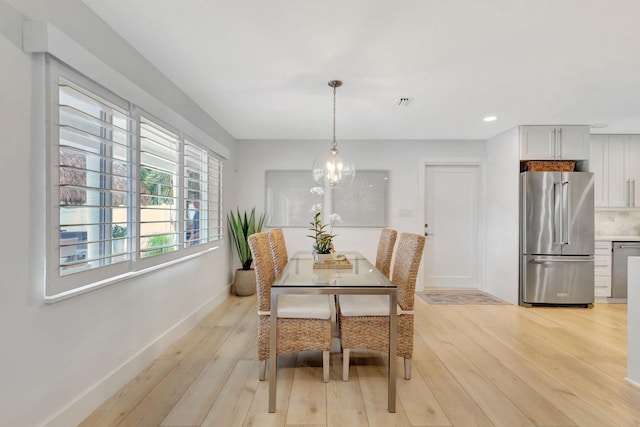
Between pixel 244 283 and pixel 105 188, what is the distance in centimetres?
271

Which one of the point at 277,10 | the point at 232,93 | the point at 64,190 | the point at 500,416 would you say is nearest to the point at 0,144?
the point at 64,190

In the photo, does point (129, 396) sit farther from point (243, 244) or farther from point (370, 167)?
point (370, 167)

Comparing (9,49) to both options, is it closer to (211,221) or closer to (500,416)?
(211,221)

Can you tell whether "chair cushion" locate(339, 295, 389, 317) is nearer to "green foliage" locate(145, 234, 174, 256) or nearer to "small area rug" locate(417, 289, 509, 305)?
"green foliage" locate(145, 234, 174, 256)

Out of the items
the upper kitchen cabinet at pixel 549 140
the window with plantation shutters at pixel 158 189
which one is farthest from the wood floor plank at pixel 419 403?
the upper kitchen cabinet at pixel 549 140

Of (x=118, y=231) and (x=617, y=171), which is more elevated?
(x=617, y=171)

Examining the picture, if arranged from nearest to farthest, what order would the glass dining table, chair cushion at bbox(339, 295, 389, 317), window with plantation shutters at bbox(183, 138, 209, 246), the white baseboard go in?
the white baseboard, the glass dining table, chair cushion at bbox(339, 295, 389, 317), window with plantation shutters at bbox(183, 138, 209, 246)

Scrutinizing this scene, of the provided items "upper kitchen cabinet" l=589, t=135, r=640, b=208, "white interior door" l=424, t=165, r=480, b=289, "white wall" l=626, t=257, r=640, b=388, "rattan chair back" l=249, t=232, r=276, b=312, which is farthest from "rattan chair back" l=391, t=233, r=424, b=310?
"upper kitchen cabinet" l=589, t=135, r=640, b=208

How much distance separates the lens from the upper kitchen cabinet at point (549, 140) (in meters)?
4.01

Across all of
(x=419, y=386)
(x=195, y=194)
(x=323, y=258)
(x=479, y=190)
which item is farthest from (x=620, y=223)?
(x=195, y=194)

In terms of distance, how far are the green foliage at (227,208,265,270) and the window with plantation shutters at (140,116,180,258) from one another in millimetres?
1612

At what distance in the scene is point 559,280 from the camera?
3947 mm

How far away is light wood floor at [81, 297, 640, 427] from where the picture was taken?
178 centimetres

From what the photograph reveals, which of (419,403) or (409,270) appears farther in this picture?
(409,270)
